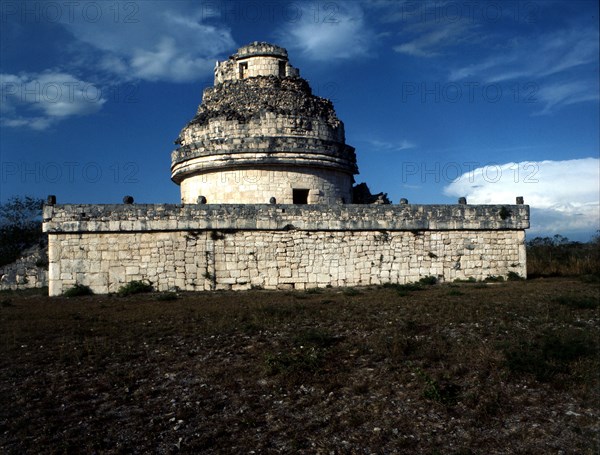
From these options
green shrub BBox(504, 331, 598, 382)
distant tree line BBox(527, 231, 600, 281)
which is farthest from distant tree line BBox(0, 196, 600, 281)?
green shrub BBox(504, 331, 598, 382)

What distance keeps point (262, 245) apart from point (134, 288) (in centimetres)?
352

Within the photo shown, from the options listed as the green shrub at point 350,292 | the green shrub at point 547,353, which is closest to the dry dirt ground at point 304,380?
the green shrub at point 547,353

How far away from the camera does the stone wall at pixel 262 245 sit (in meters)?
14.2

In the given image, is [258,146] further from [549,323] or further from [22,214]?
[22,214]

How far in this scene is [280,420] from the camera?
583cm

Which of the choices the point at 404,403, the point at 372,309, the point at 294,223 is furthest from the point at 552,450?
the point at 294,223

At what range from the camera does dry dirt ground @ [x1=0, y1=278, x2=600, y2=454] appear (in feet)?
18.0

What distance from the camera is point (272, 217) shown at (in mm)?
14711

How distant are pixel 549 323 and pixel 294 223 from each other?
23.7 ft

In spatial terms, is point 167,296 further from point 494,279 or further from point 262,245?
point 494,279

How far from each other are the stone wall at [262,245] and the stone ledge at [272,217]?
27mm

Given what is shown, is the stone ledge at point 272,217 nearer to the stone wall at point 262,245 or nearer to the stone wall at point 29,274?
the stone wall at point 262,245

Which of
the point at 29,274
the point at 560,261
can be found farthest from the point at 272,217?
the point at 560,261

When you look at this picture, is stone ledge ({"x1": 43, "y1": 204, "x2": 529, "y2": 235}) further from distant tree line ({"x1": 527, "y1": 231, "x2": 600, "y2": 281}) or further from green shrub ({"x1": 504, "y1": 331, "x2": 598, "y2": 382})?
green shrub ({"x1": 504, "y1": 331, "x2": 598, "y2": 382})
